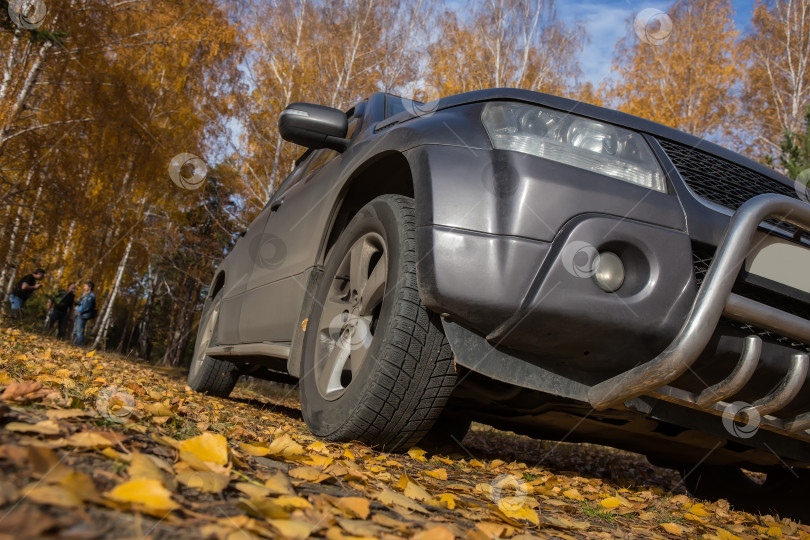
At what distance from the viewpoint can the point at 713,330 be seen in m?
1.78

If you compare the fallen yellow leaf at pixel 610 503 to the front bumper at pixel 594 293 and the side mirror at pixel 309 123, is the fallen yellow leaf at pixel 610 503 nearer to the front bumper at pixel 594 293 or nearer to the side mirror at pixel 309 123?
the front bumper at pixel 594 293

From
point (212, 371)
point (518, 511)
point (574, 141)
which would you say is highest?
point (574, 141)

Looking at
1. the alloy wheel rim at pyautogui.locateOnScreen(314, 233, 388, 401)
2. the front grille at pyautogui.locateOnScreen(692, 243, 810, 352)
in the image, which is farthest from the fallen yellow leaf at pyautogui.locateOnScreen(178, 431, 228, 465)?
the front grille at pyautogui.locateOnScreen(692, 243, 810, 352)

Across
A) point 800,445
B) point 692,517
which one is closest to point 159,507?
point 692,517

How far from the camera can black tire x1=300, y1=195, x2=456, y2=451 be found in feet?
6.63

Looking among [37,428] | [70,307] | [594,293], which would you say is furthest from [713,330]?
[70,307]

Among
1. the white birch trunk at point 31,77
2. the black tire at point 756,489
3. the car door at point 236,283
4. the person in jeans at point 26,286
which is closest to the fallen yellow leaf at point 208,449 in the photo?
the black tire at point 756,489

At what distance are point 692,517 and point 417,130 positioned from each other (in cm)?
183

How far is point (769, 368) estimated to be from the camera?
193 centimetres

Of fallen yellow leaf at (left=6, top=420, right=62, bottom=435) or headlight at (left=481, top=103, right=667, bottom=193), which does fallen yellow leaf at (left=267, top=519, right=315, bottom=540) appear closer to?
fallen yellow leaf at (left=6, top=420, right=62, bottom=435)

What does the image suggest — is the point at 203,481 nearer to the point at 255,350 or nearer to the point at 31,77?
the point at 255,350

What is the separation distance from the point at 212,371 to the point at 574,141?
11.7ft

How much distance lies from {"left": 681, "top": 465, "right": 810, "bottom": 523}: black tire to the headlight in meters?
1.64

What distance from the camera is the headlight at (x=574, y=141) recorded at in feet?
6.59
